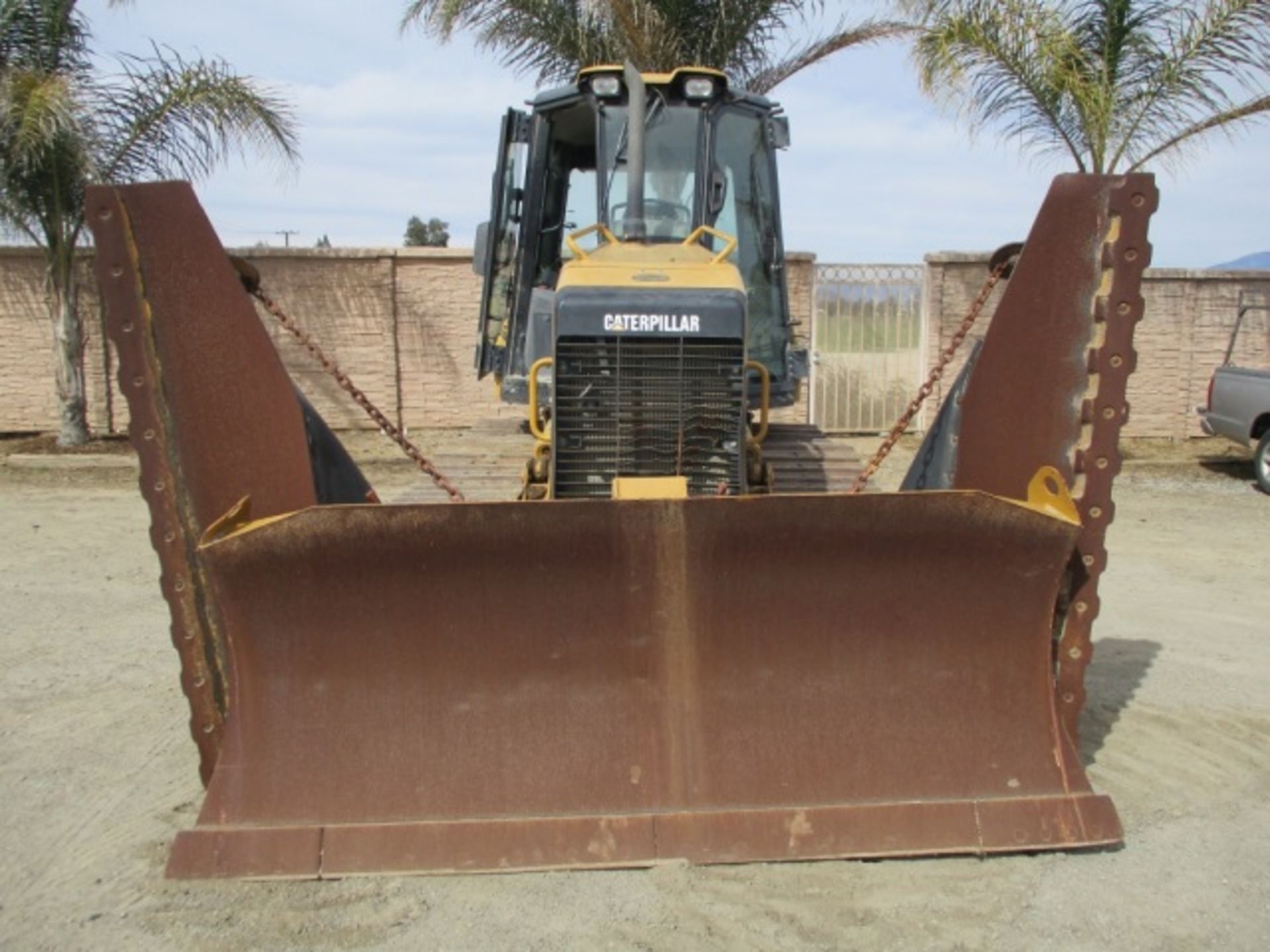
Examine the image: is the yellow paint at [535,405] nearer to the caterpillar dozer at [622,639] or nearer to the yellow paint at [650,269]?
the yellow paint at [650,269]

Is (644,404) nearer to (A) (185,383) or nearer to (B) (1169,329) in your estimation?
(A) (185,383)

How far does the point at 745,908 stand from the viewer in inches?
132

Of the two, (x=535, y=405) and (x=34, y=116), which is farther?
(x=34, y=116)

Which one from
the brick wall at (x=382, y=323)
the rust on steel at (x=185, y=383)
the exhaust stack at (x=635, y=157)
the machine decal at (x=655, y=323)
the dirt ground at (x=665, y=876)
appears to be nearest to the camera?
the dirt ground at (x=665, y=876)

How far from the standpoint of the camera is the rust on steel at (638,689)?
3584mm

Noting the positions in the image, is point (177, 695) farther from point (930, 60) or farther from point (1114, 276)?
point (930, 60)

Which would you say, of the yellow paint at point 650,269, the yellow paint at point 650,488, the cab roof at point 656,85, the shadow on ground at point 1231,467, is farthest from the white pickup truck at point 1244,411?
the yellow paint at point 650,488

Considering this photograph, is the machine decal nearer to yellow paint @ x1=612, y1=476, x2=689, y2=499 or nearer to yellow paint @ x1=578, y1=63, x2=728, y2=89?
yellow paint @ x1=612, y1=476, x2=689, y2=499

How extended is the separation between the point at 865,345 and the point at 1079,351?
1039 centimetres

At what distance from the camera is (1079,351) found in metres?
3.91

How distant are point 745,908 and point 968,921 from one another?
591mm

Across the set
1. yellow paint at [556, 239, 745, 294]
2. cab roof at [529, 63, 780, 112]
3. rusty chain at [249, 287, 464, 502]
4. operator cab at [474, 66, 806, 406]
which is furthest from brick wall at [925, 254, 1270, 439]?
yellow paint at [556, 239, 745, 294]

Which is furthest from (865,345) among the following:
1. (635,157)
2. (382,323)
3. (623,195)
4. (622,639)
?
(622,639)

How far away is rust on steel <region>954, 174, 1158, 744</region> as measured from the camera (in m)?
3.79
